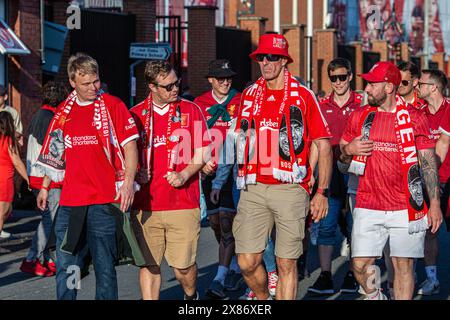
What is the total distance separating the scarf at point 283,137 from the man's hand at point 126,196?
1.07 metres

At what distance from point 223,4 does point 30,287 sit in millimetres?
58498

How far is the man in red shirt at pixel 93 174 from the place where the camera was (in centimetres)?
780

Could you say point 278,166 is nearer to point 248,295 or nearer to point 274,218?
point 274,218

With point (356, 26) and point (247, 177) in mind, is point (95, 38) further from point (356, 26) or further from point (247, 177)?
point (356, 26)

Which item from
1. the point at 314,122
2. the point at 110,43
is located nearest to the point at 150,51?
the point at 110,43

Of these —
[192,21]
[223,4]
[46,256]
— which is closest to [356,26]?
[223,4]

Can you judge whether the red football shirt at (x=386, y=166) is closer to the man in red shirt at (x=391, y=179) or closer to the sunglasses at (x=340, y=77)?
the man in red shirt at (x=391, y=179)

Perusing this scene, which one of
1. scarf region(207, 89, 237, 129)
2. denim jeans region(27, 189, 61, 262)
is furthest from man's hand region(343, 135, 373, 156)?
denim jeans region(27, 189, 61, 262)

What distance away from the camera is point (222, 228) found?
10359mm

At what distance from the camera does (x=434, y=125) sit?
1038cm

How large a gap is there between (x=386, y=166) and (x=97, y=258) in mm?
2283

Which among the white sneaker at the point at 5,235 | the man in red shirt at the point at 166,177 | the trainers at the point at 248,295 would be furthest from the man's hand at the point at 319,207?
the white sneaker at the point at 5,235

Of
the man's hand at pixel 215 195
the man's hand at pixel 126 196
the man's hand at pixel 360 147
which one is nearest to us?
the man's hand at pixel 126 196

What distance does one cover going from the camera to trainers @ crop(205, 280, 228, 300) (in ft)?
32.8
